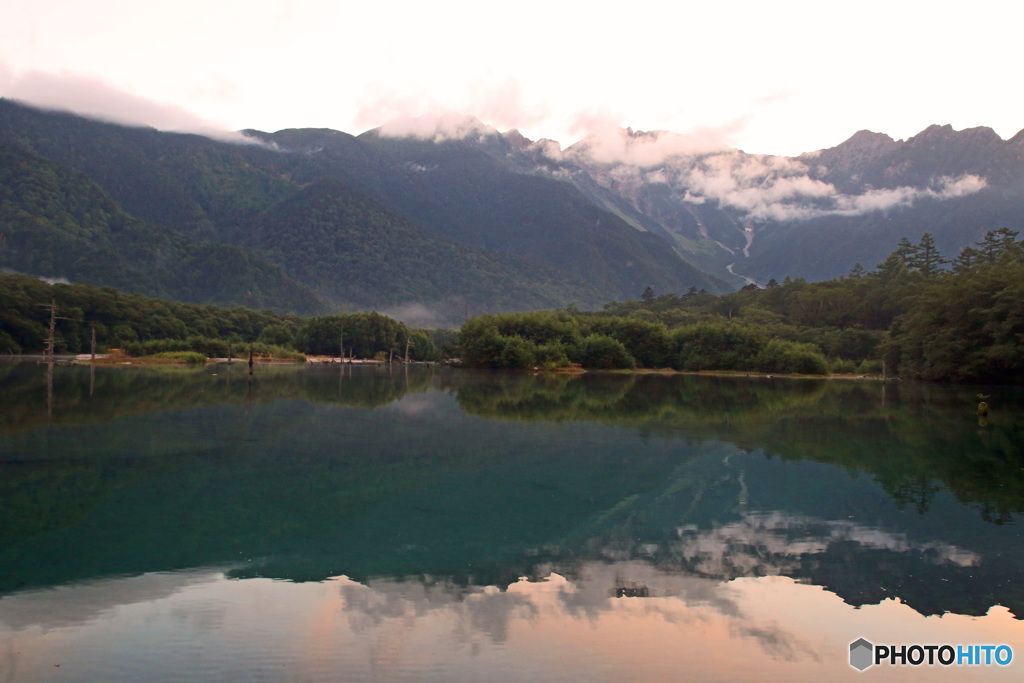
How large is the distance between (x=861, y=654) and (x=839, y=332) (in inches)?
2936

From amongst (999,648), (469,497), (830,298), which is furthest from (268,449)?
(830,298)

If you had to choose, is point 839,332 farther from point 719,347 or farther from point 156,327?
point 156,327

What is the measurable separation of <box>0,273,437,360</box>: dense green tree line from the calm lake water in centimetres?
6012

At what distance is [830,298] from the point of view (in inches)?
3506

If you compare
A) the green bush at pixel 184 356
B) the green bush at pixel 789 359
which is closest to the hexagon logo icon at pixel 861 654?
the green bush at pixel 789 359

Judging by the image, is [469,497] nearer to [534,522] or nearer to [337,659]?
[534,522]

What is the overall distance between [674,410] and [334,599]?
19942mm

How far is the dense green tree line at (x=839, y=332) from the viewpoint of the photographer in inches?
1662

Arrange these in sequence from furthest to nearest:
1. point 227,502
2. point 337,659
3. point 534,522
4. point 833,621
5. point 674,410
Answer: point 674,410 → point 227,502 → point 534,522 → point 833,621 → point 337,659

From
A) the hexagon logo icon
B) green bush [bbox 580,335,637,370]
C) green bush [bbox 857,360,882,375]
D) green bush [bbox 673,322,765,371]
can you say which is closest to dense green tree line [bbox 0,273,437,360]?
green bush [bbox 580,335,637,370]

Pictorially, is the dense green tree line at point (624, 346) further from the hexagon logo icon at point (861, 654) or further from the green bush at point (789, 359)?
the hexagon logo icon at point (861, 654)

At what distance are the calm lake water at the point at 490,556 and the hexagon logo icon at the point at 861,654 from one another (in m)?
0.07

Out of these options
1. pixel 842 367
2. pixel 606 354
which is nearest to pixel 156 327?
pixel 606 354

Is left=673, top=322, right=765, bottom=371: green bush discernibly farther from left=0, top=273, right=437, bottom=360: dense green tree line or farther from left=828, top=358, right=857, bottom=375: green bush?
left=0, top=273, right=437, bottom=360: dense green tree line
